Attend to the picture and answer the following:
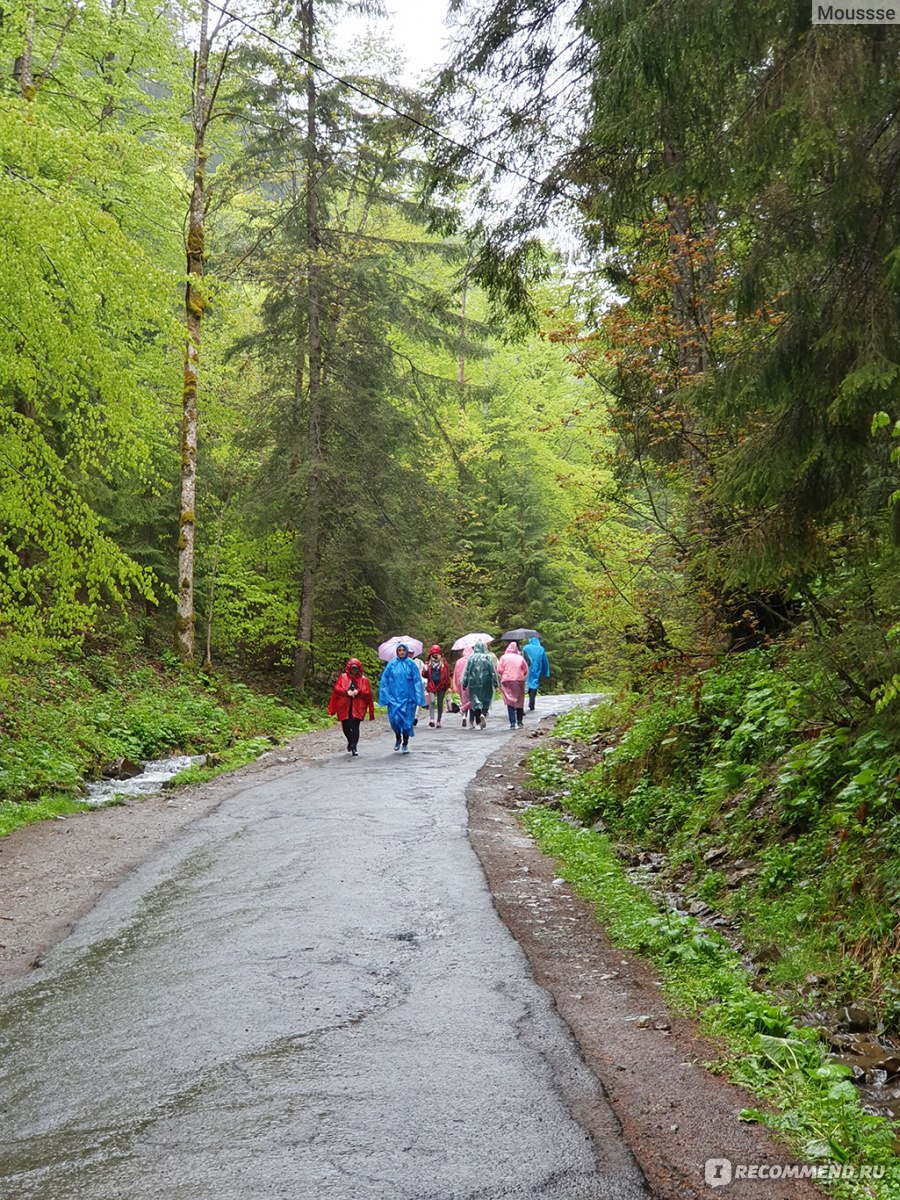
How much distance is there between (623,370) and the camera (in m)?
11.9

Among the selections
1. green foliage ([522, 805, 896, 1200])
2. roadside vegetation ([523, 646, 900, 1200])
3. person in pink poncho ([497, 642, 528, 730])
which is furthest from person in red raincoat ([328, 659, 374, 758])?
green foliage ([522, 805, 896, 1200])

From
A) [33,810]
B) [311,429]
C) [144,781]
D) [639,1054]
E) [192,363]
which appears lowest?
[144,781]

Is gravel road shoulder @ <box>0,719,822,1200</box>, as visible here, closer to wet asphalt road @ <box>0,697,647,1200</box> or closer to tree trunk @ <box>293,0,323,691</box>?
wet asphalt road @ <box>0,697,647,1200</box>

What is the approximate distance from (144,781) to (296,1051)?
10487 millimetres

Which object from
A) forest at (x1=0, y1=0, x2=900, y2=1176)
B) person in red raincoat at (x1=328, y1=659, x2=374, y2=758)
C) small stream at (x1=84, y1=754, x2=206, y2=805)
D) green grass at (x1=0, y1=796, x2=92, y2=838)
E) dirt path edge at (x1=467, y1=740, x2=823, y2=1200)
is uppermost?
forest at (x1=0, y1=0, x2=900, y2=1176)

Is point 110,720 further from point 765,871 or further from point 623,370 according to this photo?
point 765,871

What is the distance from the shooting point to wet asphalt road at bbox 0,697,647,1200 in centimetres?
367

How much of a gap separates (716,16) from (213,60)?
20567mm

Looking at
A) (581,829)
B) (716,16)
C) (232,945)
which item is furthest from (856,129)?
(581,829)

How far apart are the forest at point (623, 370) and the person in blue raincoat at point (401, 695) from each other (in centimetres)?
328

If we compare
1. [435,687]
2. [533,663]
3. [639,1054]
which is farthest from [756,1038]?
[533,663]

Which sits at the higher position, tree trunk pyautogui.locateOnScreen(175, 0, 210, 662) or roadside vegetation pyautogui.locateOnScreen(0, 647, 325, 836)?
tree trunk pyautogui.locateOnScreen(175, 0, 210, 662)

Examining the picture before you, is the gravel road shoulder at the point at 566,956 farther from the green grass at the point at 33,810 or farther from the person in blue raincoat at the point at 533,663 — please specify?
the person in blue raincoat at the point at 533,663

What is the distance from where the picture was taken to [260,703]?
75.2 feet
